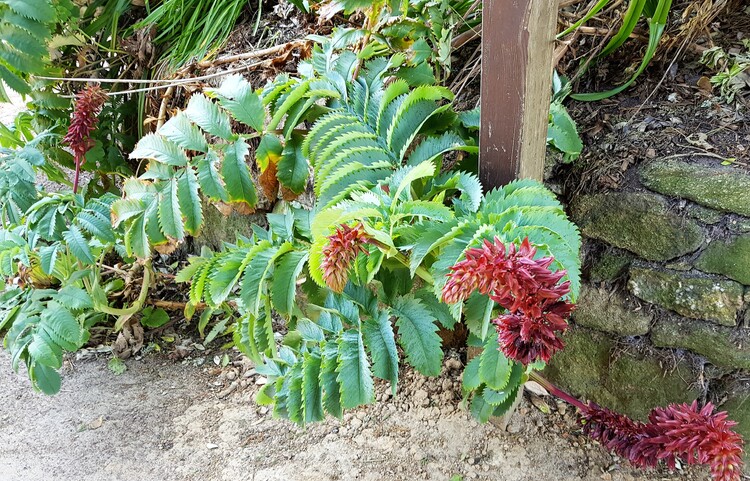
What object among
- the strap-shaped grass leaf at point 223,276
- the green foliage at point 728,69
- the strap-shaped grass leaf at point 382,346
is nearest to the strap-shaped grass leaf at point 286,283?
the strap-shaped grass leaf at point 223,276

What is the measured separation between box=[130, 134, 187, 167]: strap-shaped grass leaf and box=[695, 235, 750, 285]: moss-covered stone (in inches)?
57.8

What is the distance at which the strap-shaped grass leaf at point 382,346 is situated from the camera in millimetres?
1361

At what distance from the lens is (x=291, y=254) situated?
1.44 metres

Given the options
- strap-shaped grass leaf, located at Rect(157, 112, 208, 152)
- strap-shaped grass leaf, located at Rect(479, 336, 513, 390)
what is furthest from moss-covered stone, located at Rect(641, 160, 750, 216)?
strap-shaped grass leaf, located at Rect(157, 112, 208, 152)

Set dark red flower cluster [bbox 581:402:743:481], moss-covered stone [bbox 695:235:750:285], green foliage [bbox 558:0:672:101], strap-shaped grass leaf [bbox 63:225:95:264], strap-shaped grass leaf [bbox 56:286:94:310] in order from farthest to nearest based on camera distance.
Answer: strap-shaped grass leaf [bbox 56:286:94:310]
strap-shaped grass leaf [bbox 63:225:95:264]
green foliage [bbox 558:0:672:101]
moss-covered stone [bbox 695:235:750:285]
dark red flower cluster [bbox 581:402:743:481]

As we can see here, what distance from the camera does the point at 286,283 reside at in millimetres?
1405

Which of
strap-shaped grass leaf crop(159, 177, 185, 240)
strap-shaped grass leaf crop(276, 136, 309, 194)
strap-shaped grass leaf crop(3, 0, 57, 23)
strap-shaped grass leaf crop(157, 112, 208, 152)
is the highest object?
strap-shaped grass leaf crop(3, 0, 57, 23)

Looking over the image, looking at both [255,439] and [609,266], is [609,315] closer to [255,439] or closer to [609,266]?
[609,266]

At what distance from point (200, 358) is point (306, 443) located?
76cm

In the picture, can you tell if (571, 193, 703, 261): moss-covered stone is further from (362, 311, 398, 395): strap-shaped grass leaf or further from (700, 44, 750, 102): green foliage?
(362, 311, 398, 395): strap-shaped grass leaf

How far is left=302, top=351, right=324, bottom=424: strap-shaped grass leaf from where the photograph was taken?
4.52 ft

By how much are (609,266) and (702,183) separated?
336 mm

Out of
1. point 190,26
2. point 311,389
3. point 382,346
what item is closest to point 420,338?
point 382,346

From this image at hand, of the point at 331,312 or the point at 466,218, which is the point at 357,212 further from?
the point at 331,312
